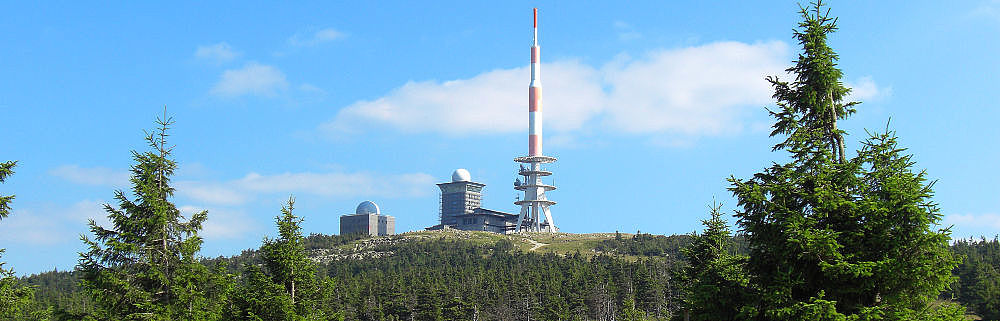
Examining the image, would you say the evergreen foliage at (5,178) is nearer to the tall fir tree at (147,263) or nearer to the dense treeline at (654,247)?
the tall fir tree at (147,263)

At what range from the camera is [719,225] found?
3869cm

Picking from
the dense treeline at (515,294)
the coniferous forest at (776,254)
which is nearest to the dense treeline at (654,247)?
the dense treeline at (515,294)

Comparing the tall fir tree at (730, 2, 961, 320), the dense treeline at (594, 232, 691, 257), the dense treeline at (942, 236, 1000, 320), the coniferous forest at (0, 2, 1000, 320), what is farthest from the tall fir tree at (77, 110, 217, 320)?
the dense treeline at (594, 232, 691, 257)

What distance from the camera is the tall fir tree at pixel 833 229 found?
19.7 metres

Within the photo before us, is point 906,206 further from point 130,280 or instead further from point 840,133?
point 130,280

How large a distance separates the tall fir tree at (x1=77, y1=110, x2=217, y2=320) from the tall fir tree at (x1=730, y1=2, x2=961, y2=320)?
17.2 m

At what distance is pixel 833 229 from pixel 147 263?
20.4 metres

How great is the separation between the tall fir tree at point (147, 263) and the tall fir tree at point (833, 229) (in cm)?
1721

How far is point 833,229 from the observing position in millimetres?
20906

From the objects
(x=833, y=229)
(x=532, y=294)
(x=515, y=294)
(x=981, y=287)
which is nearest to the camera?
(x=833, y=229)

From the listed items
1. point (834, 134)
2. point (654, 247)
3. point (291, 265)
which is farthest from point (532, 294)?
point (834, 134)

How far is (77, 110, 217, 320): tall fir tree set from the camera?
2766 cm

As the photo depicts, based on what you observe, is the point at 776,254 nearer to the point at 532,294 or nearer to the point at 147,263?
the point at 147,263

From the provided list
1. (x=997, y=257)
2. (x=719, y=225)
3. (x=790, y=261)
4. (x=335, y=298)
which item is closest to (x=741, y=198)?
(x=790, y=261)
